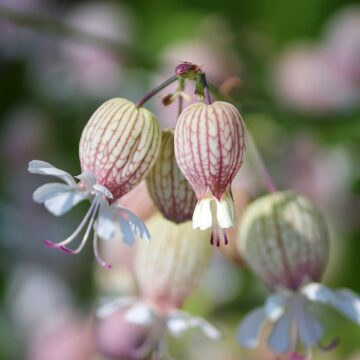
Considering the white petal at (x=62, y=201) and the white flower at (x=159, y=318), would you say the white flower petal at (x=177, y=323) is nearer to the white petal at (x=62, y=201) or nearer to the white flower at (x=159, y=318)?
the white flower at (x=159, y=318)

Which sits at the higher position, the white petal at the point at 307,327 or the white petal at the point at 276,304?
the white petal at the point at 276,304

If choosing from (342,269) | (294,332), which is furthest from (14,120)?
(294,332)

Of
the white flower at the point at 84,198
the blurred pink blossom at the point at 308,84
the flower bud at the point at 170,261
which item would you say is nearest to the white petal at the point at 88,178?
the white flower at the point at 84,198

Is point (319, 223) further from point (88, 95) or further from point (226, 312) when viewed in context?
point (88, 95)

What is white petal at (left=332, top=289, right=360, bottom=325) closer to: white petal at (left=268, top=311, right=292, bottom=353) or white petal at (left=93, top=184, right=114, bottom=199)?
white petal at (left=268, top=311, right=292, bottom=353)

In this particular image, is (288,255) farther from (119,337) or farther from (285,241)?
(119,337)

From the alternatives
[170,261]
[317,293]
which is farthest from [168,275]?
[317,293]
